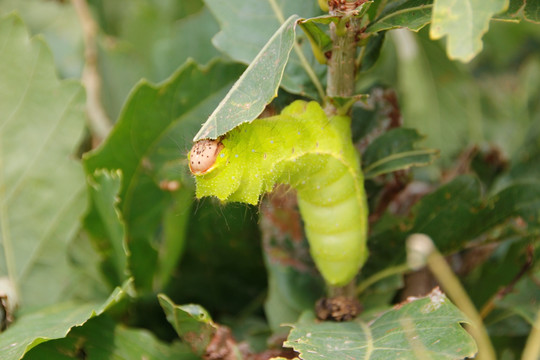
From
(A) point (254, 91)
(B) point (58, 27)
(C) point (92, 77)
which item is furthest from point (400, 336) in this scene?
(B) point (58, 27)

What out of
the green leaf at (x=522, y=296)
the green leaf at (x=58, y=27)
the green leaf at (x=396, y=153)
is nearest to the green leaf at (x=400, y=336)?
the green leaf at (x=396, y=153)

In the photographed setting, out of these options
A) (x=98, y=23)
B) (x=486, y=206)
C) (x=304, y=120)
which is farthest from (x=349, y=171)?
(x=98, y=23)

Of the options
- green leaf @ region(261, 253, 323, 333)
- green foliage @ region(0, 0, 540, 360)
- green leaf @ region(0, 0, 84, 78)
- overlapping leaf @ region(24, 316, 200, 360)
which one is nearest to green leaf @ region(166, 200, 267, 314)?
green foliage @ region(0, 0, 540, 360)

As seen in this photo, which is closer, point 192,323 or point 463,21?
point 463,21

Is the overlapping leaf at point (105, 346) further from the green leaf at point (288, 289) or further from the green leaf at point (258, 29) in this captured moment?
the green leaf at point (258, 29)

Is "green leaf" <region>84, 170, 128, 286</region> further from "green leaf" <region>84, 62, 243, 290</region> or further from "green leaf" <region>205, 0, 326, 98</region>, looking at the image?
"green leaf" <region>205, 0, 326, 98</region>

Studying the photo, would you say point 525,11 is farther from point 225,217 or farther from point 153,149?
point 153,149

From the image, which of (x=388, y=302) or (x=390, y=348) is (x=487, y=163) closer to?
(x=388, y=302)
